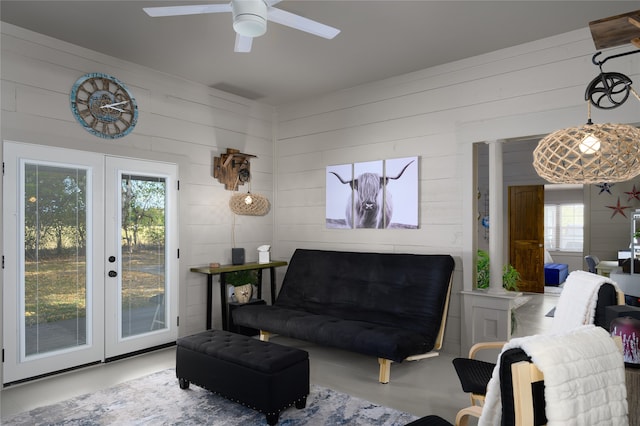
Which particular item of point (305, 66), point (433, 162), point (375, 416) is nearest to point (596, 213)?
point (433, 162)

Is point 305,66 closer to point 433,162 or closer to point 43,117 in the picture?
point 433,162

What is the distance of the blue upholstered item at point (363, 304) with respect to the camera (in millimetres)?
3531

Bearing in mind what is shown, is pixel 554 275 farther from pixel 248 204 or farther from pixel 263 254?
pixel 248 204

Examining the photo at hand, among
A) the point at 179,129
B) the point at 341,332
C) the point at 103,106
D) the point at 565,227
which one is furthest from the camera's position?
the point at 565,227

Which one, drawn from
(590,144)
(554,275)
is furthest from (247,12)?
(554,275)

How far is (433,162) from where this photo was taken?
171 inches

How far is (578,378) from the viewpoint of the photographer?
117 centimetres

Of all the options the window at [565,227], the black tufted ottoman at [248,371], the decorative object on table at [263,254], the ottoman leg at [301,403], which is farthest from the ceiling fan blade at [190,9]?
the window at [565,227]

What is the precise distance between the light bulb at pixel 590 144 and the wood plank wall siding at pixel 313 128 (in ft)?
5.43

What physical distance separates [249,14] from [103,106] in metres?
2.31

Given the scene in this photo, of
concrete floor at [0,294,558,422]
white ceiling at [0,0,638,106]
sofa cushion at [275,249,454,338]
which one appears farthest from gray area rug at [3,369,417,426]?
white ceiling at [0,0,638,106]

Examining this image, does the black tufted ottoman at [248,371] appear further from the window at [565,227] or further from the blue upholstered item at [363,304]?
the window at [565,227]

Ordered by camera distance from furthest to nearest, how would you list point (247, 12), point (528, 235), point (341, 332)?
1. point (528, 235)
2. point (341, 332)
3. point (247, 12)

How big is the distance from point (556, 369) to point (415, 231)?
11.0 ft
